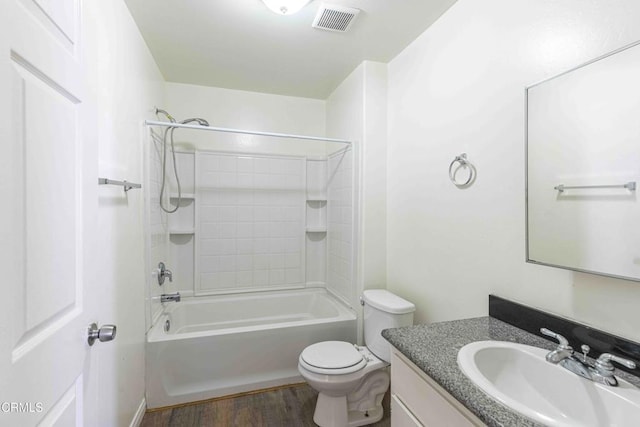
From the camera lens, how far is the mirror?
880 millimetres

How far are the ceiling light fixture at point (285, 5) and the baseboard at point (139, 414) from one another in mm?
2384

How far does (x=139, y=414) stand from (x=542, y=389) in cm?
208

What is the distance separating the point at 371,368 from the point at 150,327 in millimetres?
1494

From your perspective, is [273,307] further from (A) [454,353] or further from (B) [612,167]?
(B) [612,167]

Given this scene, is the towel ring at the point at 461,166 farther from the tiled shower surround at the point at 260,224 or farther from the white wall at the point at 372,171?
the tiled shower surround at the point at 260,224

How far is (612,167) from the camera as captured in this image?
0.92 m

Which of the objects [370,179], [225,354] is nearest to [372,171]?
[370,179]

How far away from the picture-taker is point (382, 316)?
1.85m

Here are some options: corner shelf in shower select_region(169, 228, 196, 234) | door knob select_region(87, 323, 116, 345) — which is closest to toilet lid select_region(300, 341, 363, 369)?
door knob select_region(87, 323, 116, 345)

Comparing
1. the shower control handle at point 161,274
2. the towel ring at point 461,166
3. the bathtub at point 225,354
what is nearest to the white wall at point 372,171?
the bathtub at point 225,354

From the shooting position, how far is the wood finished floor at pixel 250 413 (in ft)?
5.87

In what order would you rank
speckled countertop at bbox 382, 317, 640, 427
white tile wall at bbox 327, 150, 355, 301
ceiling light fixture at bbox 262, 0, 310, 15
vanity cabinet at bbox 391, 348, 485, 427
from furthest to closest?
white tile wall at bbox 327, 150, 355, 301 → ceiling light fixture at bbox 262, 0, 310, 15 → vanity cabinet at bbox 391, 348, 485, 427 → speckled countertop at bbox 382, 317, 640, 427

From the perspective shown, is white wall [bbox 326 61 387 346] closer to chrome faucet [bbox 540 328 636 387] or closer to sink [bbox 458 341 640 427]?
sink [bbox 458 341 640 427]

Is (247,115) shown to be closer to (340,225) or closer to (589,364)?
(340,225)
